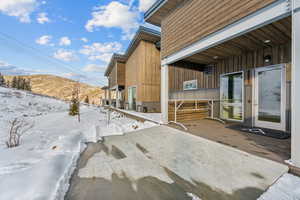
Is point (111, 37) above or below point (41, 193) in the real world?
above

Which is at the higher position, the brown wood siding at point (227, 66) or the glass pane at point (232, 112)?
the brown wood siding at point (227, 66)

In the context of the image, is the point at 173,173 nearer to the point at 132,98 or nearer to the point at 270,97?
the point at 270,97

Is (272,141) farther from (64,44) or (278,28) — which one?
(64,44)

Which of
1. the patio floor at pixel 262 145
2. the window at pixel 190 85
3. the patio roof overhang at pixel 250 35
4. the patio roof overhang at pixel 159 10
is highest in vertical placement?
the patio roof overhang at pixel 159 10

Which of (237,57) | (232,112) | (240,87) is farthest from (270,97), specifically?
(237,57)

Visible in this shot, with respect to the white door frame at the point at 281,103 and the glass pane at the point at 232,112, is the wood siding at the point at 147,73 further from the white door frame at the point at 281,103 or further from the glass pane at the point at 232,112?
the white door frame at the point at 281,103

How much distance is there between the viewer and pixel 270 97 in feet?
13.5

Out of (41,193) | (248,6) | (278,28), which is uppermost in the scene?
(248,6)

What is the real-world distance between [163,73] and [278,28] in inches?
130


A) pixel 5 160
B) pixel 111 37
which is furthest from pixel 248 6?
pixel 111 37

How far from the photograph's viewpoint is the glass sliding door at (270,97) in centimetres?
386

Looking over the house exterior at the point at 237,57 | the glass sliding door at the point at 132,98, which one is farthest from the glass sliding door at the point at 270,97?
the glass sliding door at the point at 132,98

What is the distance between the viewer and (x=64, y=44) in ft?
57.2

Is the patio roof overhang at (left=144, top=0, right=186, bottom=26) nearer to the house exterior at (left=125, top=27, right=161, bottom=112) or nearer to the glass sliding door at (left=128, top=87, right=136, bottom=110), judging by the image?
the house exterior at (left=125, top=27, right=161, bottom=112)
